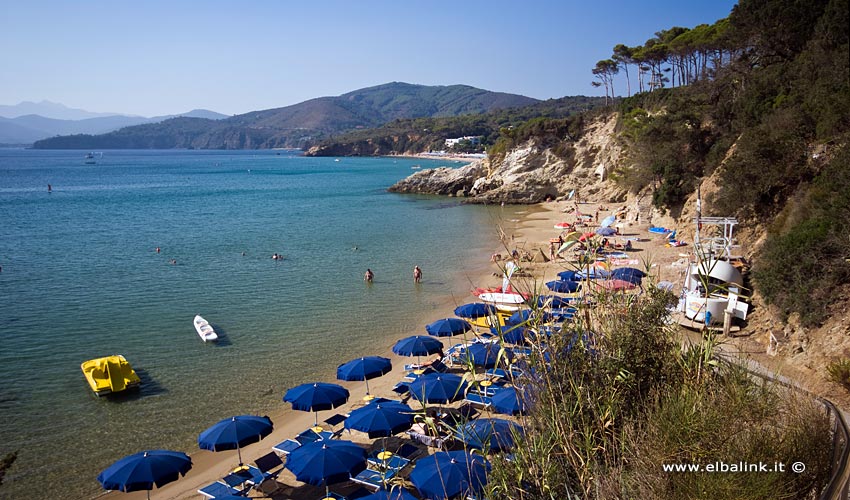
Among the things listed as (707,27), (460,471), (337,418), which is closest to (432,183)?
(707,27)

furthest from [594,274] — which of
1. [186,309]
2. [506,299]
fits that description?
[186,309]

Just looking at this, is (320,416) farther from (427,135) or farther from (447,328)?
(427,135)

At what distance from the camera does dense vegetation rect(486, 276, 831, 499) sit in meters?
5.14

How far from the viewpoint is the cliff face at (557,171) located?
50344 millimetres

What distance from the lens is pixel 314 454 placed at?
933 cm

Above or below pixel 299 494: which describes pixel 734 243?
above

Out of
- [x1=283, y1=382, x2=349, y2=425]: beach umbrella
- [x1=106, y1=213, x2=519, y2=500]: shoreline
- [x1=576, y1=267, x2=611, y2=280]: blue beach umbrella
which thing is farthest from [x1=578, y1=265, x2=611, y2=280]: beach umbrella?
[x1=106, y1=213, x2=519, y2=500]: shoreline

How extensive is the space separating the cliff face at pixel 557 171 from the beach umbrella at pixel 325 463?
4204cm

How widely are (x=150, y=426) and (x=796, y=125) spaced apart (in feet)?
70.6

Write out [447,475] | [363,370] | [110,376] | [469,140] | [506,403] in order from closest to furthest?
[447,475] → [506,403] → [363,370] → [110,376] → [469,140]

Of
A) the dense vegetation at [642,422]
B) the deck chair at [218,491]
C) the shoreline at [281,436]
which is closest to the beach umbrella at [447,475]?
the dense vegetation at [642,422]

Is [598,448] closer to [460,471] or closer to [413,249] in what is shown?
[460,471]

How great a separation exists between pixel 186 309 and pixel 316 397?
13.3 meters

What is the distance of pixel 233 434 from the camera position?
10242mm
